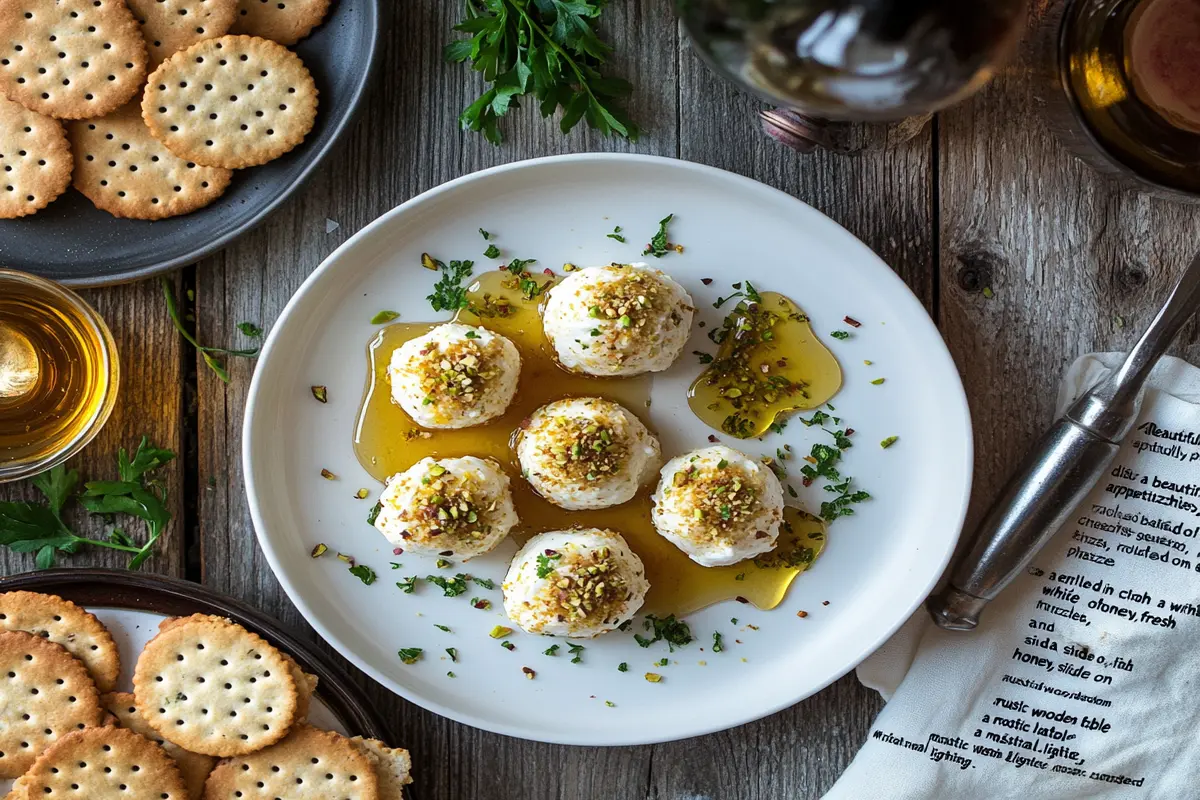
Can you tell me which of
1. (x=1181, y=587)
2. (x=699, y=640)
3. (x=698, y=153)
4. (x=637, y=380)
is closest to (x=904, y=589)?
(x=699, y=640)

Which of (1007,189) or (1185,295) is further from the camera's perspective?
(1007,189)

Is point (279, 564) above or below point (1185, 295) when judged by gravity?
below

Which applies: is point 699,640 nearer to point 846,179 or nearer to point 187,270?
point 846,179

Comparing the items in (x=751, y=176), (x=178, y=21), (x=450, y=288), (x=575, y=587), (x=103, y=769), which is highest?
(x=178, y=21)

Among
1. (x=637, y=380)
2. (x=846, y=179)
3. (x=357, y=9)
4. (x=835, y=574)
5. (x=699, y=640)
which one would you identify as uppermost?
(x=357, y=9)

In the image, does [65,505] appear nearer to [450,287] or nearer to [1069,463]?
[450,287]

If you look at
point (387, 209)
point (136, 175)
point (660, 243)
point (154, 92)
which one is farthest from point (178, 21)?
point (660, 243)
